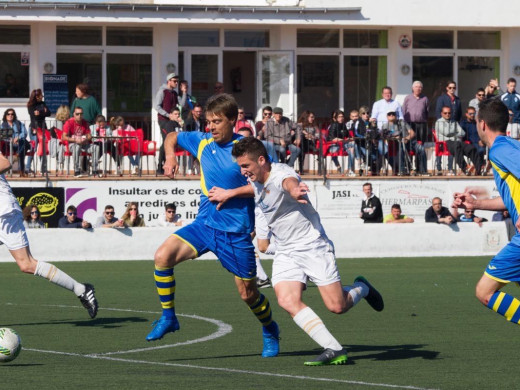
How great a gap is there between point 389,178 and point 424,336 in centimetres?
1480

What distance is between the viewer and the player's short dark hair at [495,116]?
8.98 metres

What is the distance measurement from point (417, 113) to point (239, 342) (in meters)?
16.5

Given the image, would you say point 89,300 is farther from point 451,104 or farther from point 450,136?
point 451,104

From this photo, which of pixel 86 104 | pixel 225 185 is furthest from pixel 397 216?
pixel 225 185

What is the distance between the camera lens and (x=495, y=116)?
8.99 metres

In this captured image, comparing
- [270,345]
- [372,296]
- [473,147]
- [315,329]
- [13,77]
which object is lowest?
[270,345]

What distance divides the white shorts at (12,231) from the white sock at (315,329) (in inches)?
147

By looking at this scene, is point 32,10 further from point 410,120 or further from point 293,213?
point 293,213

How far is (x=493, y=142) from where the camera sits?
29.3 ft

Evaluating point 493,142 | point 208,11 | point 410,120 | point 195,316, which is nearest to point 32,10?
point 208,11

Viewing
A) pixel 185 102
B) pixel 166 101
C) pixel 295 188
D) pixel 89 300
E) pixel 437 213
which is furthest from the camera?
pixel 185 102

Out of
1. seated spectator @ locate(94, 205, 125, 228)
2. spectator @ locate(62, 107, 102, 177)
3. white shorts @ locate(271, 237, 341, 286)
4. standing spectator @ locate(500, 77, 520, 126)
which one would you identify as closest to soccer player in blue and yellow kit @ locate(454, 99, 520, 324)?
white shorts @ locate(271, 237, 341, 286)

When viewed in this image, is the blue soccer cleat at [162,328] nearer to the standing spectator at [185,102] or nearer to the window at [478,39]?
the standing spectator at [185,102]

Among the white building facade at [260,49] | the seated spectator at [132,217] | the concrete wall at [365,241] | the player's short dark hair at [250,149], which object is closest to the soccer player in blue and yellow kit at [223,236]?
the player's short dark hair at [250,149]
